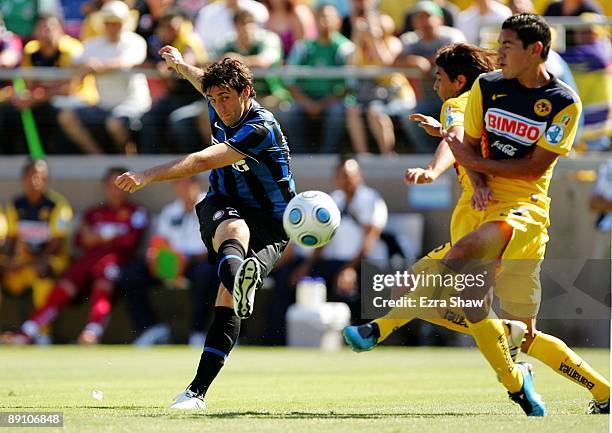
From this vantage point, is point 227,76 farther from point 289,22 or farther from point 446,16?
point 289,22

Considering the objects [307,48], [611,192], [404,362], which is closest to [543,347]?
[404,362]

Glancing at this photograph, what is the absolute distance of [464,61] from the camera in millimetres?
8219

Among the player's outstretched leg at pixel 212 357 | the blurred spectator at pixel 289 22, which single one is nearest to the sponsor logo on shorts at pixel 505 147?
the player's outstretched leg at pixel 212 357

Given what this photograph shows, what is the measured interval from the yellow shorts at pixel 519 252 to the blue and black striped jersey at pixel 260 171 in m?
1.33

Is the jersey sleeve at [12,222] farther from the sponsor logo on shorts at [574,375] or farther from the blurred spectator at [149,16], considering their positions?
the sponsor logo on shorts at [574,375]

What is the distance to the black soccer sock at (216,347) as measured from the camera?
25.9 ft

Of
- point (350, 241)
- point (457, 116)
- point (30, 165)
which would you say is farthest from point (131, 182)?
point (30, 165)

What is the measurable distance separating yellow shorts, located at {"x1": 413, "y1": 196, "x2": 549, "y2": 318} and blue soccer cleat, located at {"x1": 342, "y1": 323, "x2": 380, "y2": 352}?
711mm

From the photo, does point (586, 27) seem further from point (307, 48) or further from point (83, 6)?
point (83, 6)

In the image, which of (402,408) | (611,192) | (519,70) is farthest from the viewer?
(611,192)

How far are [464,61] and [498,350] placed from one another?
207 cm

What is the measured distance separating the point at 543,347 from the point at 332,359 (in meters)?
6.12

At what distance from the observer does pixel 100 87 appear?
16578 mm

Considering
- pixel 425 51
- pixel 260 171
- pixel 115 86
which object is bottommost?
pixel 115 86
